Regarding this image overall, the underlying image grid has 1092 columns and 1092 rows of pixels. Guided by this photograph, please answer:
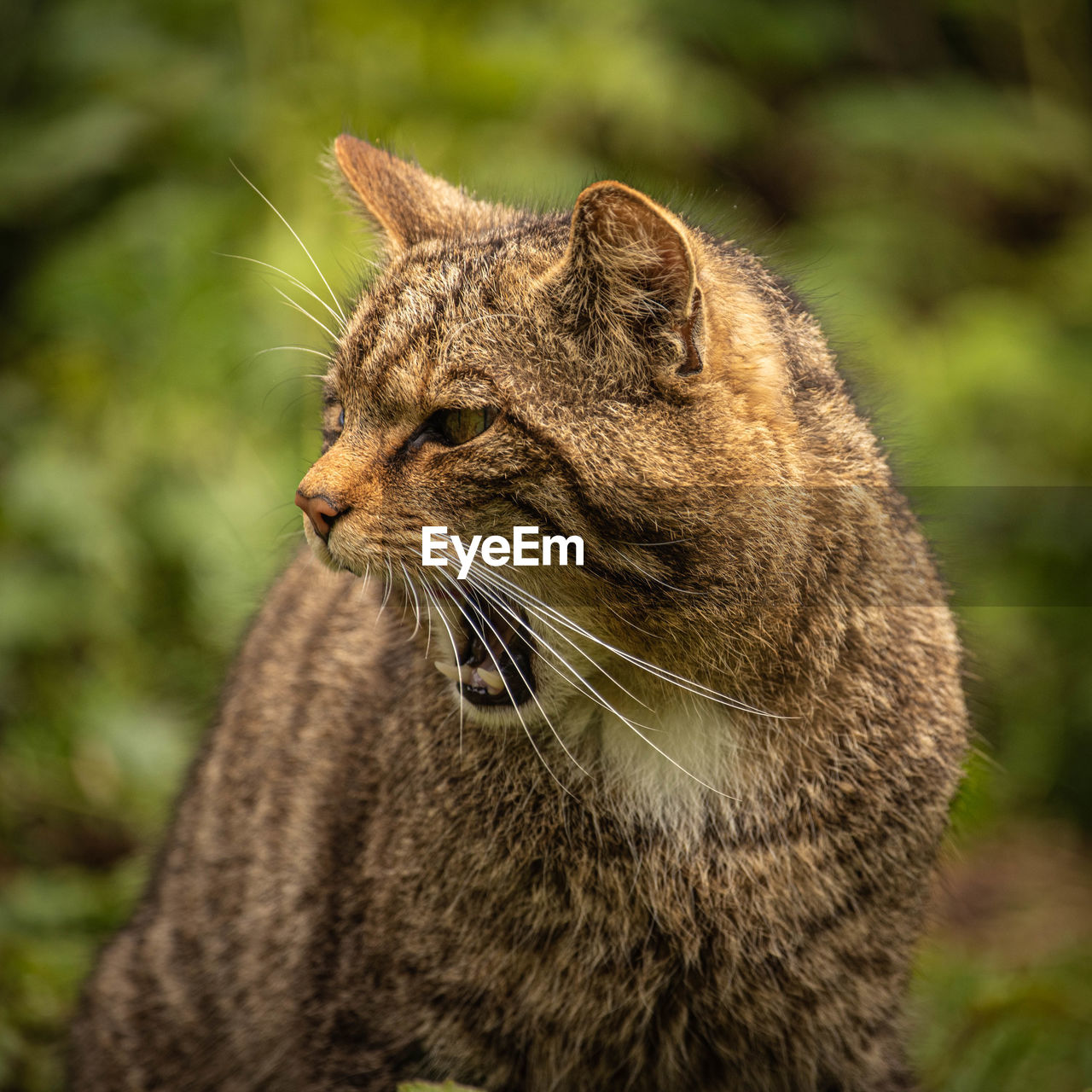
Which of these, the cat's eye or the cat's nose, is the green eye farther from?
the cat's nose

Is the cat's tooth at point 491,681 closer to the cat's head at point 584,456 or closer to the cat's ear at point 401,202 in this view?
the cat's head at point 584,456

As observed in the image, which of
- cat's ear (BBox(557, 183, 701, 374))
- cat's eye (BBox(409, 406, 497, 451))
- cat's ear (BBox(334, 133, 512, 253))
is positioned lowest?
cat's eye (BBox(409, 406, 497, 451))

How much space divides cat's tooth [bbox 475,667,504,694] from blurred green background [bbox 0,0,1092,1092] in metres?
1.26

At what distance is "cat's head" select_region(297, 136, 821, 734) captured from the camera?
1.98 meters

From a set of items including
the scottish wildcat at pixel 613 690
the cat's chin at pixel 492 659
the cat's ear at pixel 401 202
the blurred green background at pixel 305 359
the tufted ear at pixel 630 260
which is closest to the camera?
the tufted ear at pixel 630 260

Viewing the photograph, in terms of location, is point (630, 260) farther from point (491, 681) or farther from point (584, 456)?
point (491, 681)

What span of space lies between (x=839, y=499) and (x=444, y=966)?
42.9 inches

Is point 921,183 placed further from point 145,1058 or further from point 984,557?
point 145,1058

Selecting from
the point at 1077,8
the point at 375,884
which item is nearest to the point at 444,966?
the point at 375,884

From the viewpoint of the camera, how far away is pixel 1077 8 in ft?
23.2

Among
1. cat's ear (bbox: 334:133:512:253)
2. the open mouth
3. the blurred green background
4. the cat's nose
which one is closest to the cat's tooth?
the open mouth

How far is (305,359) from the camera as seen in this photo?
15.9 feet

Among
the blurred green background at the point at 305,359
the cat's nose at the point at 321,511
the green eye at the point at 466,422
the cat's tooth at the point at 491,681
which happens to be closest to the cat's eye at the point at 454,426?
the green eye at the point at 466,422

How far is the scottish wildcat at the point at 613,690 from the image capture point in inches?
79.4
